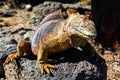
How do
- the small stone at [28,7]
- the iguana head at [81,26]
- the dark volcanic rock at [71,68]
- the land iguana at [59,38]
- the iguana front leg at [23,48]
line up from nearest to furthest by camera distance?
the iguana head at [81,26] < the land iguana at [59,38] < the dark volcanic rock at [71,68] < the iguana front leg at [23,48] < the small stone at [28,7]

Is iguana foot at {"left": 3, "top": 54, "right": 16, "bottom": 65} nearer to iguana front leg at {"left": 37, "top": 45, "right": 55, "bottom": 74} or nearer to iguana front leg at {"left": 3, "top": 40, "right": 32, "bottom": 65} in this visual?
iguana front leg at {"left": 3, "top": 40, "right": 32, "bottom": 65}

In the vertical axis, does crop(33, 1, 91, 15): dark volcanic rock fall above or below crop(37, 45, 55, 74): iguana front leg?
below

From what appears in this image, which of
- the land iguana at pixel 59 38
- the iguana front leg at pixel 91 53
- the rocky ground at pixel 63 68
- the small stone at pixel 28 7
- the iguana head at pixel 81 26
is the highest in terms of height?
the iguana head at pixel 81 26

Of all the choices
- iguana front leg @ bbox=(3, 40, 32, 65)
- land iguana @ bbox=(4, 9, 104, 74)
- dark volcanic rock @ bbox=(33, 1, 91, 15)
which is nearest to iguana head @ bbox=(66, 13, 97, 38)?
land iguana @ bbox=(4, 9, 104, 74)

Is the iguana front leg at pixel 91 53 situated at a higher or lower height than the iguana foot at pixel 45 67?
higher

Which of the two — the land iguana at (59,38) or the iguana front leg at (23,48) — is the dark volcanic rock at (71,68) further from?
the iguana front leg at (23,48)

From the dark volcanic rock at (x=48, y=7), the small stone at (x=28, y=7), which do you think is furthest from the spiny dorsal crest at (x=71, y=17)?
the small stone at (x=28, y=7)

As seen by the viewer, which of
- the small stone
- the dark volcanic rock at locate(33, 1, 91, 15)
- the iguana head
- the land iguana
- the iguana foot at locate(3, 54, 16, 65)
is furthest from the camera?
the small stone

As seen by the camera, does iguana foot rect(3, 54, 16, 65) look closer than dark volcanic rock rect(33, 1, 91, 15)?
Yes
